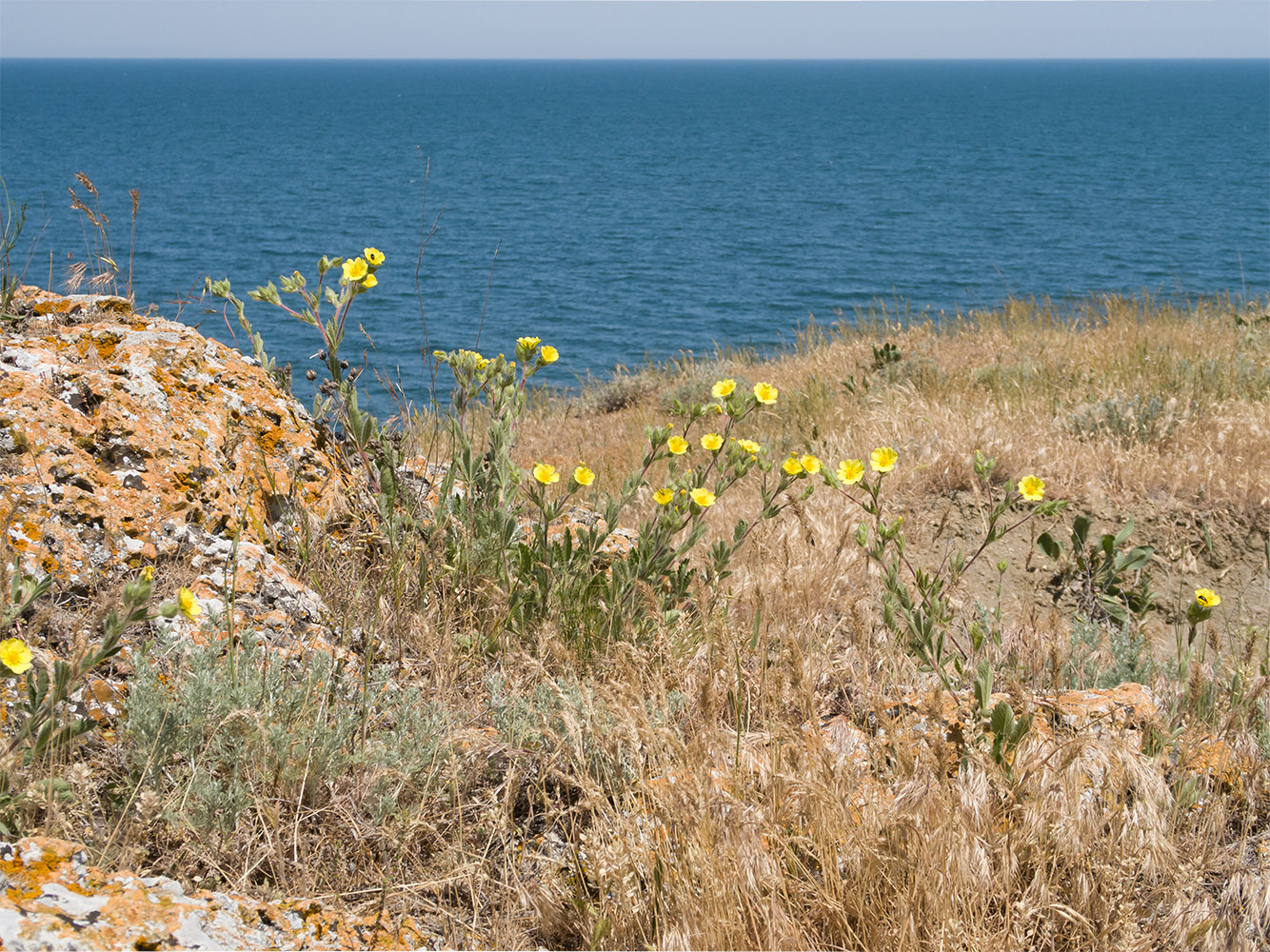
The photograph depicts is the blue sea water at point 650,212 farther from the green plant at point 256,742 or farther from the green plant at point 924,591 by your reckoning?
the green plant at point 924,591

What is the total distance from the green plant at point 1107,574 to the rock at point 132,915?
2.87m

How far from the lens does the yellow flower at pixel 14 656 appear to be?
1483 millimetres

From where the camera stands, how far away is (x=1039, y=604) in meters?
3.66

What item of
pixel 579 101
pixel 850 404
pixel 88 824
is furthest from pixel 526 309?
pixel 579 101

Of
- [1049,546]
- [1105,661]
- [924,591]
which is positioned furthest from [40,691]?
[1049,546]

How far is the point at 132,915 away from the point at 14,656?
1.62 feet

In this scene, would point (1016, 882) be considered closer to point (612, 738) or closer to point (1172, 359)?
point (612, 738)

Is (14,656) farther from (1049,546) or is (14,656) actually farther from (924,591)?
(1049,546)

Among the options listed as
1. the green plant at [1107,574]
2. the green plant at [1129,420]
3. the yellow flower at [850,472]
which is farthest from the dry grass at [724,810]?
the green plant at [1129,420]

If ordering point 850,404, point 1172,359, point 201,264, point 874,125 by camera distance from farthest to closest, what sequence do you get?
point 874,125
point 201,264
point 850,404
point 1172,359

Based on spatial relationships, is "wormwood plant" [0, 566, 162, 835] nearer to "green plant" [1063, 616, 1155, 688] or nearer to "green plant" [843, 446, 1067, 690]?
"green plant" [843, 446, 1067, 690]

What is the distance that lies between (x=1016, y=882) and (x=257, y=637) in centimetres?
174

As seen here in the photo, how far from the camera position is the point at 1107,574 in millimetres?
3549

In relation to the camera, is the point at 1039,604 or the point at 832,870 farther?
the point at 1039,604
